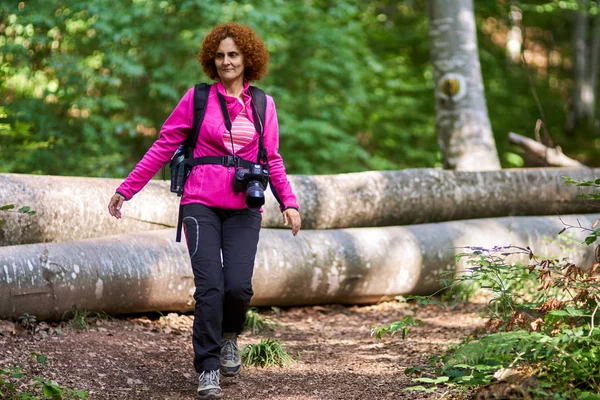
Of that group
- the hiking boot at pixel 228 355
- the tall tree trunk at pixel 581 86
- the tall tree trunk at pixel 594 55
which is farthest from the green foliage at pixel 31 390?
the tall tree trunk at pixel 594 55

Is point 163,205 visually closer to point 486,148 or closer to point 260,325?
point 260,325

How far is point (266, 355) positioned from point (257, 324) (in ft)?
3.43

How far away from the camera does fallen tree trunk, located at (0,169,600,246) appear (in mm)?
5215

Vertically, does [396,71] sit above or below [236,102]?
above

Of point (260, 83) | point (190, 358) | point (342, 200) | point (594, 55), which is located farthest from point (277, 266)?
point (594, 55)

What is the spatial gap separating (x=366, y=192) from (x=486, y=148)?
99.7 inches

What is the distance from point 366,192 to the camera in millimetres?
7047

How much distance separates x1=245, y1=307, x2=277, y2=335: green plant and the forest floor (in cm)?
9

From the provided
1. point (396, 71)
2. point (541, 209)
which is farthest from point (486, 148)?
point (396, 71)

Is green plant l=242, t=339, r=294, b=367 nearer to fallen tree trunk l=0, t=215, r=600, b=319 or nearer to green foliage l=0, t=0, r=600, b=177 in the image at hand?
fallen tree trunk l=0, t=215, r=600, b=319

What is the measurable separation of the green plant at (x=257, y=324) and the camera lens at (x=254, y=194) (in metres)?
1.86

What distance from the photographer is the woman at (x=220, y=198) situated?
155 inches

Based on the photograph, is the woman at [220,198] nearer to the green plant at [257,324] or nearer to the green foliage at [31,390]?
the green foliage at [31,390]

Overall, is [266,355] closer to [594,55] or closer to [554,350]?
[554,350]
